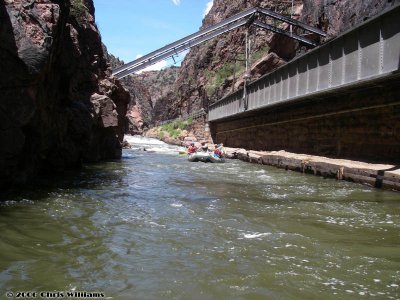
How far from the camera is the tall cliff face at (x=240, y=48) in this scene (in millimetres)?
28734

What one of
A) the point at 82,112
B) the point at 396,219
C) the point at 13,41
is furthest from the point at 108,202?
the point at 82,112

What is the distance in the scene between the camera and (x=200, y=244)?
629 cm

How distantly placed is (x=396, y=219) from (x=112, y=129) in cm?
1737

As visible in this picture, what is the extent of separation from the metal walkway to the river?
4.90 metres

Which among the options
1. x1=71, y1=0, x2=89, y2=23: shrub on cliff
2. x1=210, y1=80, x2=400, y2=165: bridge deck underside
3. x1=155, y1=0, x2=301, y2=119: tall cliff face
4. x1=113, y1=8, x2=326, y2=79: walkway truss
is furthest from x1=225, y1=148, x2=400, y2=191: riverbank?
x1=155, y1=0, x2=301, y2=119: tall cliff face

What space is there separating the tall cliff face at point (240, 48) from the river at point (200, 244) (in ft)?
53.1

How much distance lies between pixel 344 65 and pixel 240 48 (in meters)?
36.0

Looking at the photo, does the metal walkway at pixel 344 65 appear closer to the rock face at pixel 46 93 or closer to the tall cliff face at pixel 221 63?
the rock face at pixel 46 93

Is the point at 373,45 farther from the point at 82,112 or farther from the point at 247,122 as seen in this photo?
the point at 247,122

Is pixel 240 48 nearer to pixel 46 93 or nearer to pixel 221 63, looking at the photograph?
pixel 221 63

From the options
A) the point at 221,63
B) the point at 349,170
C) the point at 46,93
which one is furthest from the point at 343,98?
the point at 221,63

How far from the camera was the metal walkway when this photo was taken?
1348cm

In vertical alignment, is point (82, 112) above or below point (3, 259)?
above

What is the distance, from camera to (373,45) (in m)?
14.4
